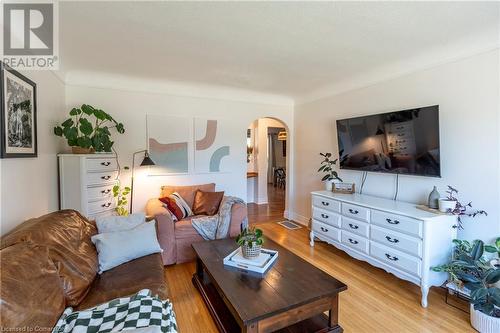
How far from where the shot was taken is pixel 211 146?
4.18m

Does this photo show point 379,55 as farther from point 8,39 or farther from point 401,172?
point 8,39

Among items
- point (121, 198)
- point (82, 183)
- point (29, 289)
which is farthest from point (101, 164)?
point (29, 289)

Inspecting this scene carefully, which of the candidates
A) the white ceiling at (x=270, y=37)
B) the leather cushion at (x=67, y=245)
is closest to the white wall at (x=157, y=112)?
the white ceiling at (x=270, y=37)

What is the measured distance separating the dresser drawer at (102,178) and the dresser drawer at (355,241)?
116 inches

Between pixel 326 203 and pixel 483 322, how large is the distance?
5.75 feet

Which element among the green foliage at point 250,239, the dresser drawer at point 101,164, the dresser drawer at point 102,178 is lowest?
the green foliage at point 250,239

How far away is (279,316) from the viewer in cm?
152

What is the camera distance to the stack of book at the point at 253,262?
1907mm

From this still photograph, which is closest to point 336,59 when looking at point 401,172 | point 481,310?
point 401,172

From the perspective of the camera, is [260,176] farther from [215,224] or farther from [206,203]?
[215,224]

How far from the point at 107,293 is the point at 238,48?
7.69ft

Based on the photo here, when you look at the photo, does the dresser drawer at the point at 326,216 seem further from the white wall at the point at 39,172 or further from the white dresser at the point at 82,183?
the white wall at the point at 39,172

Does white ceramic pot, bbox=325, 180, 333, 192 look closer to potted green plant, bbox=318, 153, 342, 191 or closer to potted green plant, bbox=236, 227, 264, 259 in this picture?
potted green plant, bbox=318, 153, 342, 191

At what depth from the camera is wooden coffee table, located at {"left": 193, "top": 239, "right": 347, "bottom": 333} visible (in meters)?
1.48
